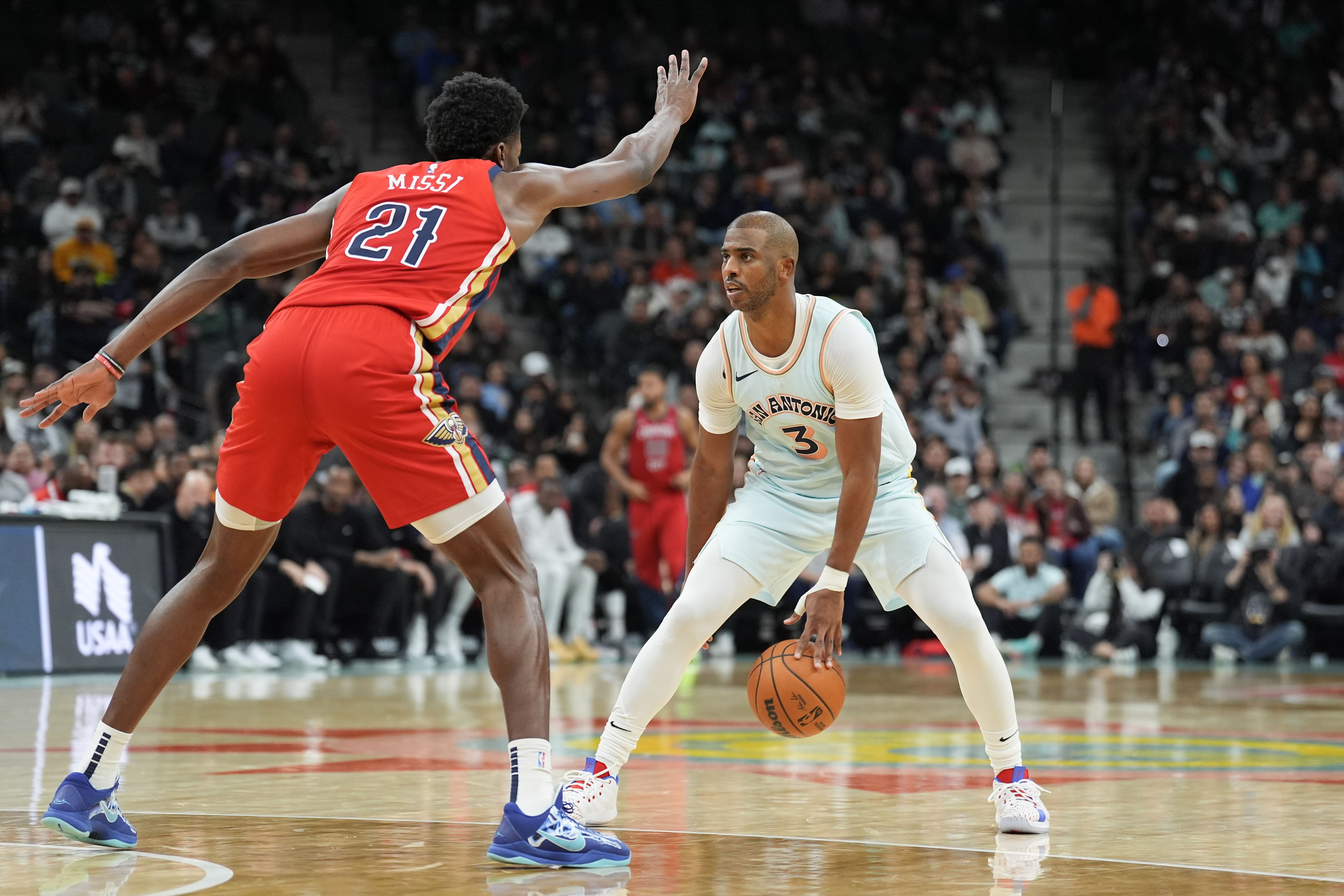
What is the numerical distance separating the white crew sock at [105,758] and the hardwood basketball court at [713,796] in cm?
19

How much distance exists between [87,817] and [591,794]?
1446 mm

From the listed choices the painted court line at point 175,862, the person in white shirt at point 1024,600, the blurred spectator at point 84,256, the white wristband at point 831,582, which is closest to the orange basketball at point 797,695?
the white wristband at point 831,582

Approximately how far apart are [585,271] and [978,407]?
4619 mm

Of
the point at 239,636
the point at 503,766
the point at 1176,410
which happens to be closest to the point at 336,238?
the point at 503,766

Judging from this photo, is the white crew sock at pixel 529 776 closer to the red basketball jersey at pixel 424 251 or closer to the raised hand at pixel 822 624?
the raised hand at pixel 822 624

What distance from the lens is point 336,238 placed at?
4.83 meters

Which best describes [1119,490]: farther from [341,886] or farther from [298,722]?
[341,886]

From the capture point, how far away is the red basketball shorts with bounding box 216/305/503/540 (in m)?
4.53

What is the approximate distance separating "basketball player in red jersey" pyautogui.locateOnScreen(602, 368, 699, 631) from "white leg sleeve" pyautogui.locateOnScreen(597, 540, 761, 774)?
27.9 feet

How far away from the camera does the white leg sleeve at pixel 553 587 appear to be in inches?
575

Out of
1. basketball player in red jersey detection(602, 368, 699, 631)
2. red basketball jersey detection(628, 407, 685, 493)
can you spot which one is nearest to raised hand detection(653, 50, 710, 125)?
basketball player in red jersey detection(602, 368, 699, 631)

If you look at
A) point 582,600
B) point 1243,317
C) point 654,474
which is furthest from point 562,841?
point 1243,317

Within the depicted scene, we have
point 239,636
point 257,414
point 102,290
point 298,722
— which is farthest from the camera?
point 102,290

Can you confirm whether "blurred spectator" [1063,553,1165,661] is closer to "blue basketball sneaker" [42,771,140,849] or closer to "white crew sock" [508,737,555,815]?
"white crew sock" [508,737,555,815]
